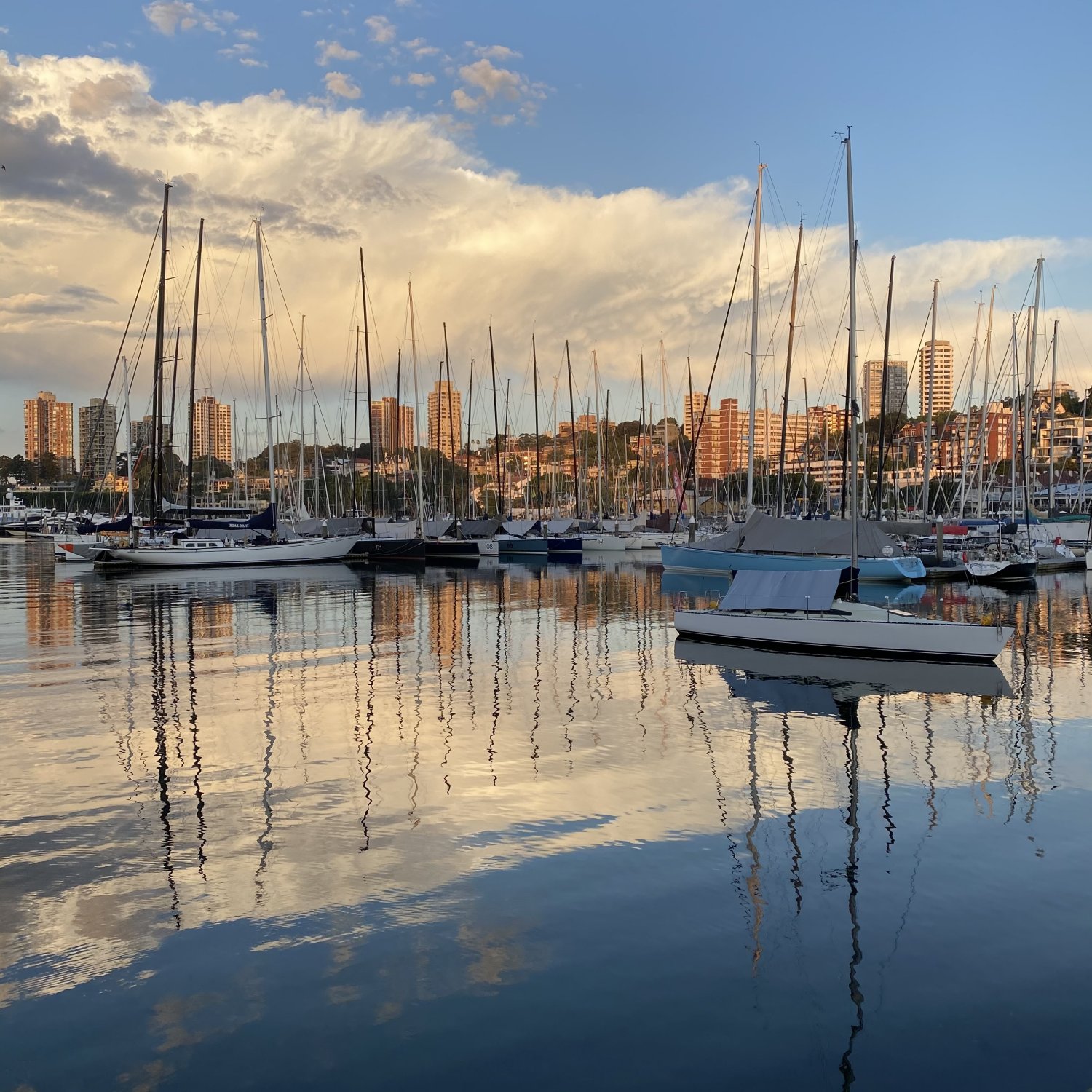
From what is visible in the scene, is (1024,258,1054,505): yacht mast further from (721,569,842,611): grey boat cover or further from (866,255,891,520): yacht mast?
(721,569,842,611): grey boat cover

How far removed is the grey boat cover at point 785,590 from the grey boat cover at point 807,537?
1362 cm

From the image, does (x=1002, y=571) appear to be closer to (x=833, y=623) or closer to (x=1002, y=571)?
(x=1002, y=571)

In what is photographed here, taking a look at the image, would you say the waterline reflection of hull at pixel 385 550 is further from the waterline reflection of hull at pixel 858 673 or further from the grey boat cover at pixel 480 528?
the waterline reflection of hull at pixel 858 673

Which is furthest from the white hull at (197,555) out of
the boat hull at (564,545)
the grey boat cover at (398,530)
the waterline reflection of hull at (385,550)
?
the boat hull at (564,545)

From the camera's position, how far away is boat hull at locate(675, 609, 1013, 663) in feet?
78.0

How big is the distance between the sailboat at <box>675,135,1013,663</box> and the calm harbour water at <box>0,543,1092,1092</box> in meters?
2.36

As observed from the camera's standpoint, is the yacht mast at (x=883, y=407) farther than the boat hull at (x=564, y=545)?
No

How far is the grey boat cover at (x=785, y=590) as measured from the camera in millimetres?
25453

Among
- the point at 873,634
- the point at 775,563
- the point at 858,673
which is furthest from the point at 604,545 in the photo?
the point at 858,673

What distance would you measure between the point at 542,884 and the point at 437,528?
7011cm

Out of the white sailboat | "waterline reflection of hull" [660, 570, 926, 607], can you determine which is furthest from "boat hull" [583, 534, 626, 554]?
the white sailboat

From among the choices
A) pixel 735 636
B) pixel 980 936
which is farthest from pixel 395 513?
pixel 980 936

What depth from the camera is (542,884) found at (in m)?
9.99

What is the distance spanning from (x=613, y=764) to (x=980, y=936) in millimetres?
6513
